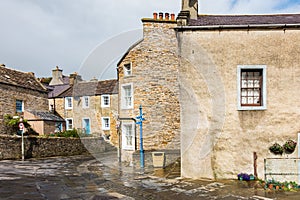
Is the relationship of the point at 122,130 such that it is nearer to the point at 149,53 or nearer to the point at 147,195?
the point at 149,53

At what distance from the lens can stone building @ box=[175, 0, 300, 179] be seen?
10766 millimetres

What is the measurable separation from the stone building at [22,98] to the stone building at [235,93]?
21.1 m

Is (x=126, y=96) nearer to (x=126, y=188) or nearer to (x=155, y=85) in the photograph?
(x=155, y=85)

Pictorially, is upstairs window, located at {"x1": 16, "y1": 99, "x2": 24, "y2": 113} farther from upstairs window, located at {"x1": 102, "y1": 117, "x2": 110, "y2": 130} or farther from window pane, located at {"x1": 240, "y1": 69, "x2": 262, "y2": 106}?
window pane, located at {"x1": 240, "y1": 69, "x2": 262, "y2": 106}

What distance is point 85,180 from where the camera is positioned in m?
12.7

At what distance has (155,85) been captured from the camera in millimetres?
17094

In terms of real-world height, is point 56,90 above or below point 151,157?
above

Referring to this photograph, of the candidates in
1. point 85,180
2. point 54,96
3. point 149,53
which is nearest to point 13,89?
point 54,96

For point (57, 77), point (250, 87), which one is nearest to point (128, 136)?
point (250, 87)

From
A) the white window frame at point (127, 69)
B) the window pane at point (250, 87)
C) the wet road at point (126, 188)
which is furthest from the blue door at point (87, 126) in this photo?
the window pane at point (250, 87)

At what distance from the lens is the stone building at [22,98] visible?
27375 millimetres

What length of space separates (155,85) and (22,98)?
18215 mm

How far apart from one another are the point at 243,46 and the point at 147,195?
644cm

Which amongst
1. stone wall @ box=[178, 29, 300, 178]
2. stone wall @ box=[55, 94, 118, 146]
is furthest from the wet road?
stone wall @ box=[55, 94, 118, 146]
